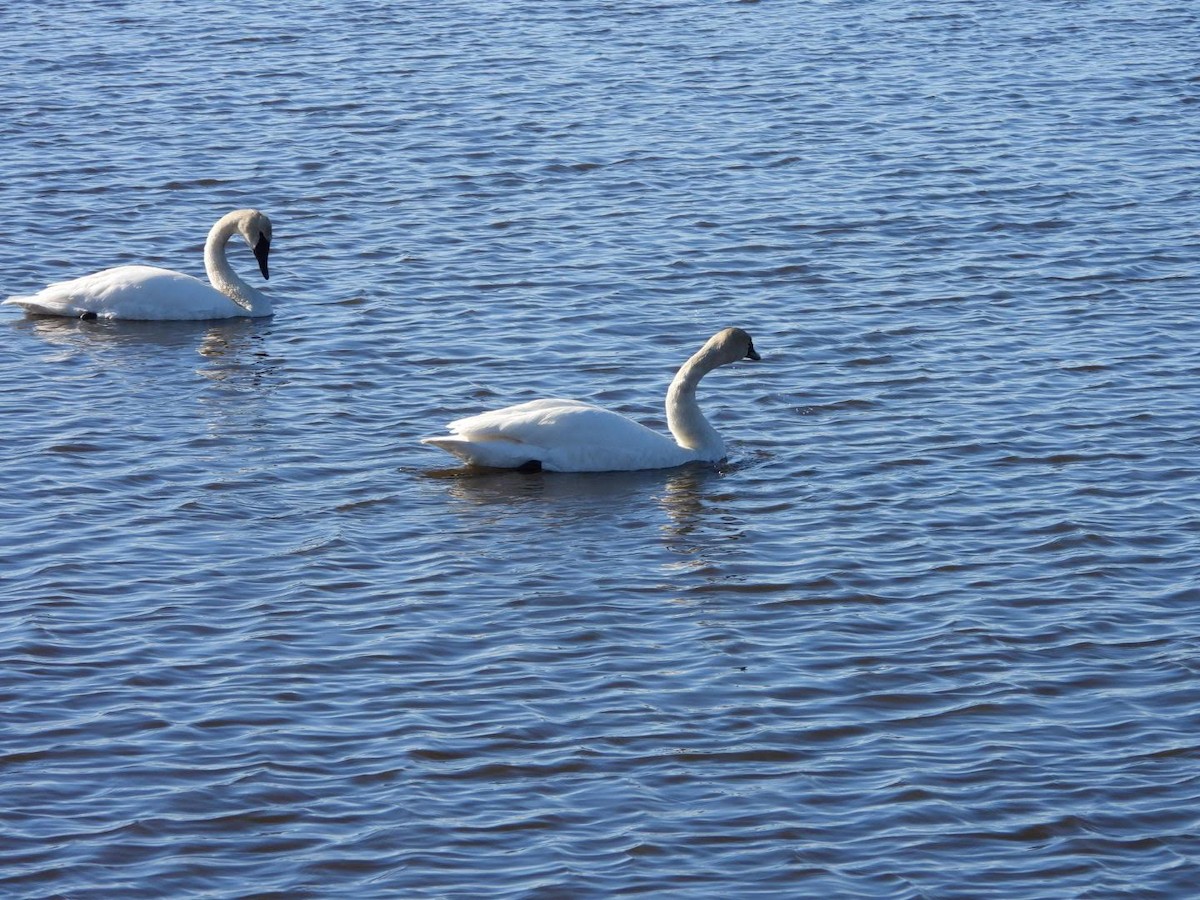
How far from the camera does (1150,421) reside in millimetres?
12078

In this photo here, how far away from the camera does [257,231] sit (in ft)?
50.1

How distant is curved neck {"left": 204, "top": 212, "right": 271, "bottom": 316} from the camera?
15078mm

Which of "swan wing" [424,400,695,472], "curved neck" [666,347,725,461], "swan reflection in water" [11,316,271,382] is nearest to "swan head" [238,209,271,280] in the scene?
"swan reflection in water" [11,316,271,382]

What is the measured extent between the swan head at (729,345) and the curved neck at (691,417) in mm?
59

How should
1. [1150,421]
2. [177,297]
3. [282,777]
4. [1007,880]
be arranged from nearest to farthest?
[1007,880], [282,777], [1150,421], [177,297]

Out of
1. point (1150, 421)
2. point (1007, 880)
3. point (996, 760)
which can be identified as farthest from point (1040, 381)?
point (1007, 880)

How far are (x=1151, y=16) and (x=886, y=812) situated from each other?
19272 millimetres

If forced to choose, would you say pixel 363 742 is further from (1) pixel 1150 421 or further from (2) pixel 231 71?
(2) pixel 231 71

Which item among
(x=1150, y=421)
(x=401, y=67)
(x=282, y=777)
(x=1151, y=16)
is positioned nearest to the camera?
(x=282, y=777)

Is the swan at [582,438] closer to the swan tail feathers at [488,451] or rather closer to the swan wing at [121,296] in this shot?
the swan tail feathers at [488,451]

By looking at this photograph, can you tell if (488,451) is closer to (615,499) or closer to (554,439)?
(554,439)

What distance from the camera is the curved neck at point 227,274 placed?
15.1m

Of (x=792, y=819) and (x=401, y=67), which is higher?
(x=401, y=67)

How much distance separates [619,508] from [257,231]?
534cm
